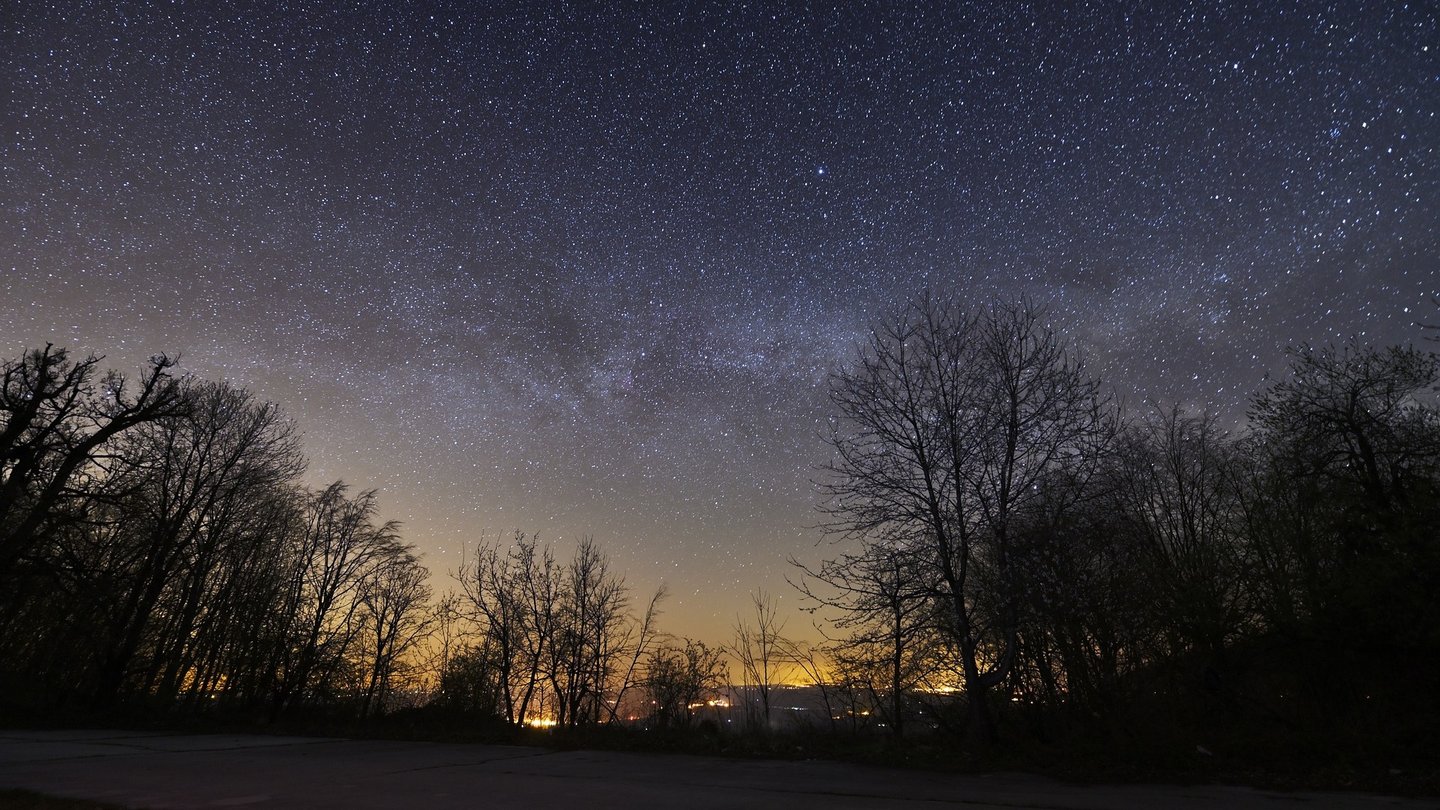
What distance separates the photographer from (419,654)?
25250mm

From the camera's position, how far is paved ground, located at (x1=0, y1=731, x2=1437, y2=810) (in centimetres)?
703

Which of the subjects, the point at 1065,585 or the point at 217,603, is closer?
the point at 1065,585

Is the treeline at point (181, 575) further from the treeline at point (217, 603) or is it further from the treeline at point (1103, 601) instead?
the treeline at point (1103, 601)

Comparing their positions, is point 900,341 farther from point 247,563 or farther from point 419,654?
point 247,563

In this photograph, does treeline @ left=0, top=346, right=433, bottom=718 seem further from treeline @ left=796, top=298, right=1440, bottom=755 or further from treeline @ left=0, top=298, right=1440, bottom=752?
treeline @ left=796, top=298, right=1440, bottom=755

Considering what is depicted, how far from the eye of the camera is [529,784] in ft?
28.2

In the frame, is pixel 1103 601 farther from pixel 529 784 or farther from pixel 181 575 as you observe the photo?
pixel 181 575

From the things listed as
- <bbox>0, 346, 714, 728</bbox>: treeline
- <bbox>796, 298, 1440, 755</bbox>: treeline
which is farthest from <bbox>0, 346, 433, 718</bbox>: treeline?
<bbox>796, 298, 1440, 755</bbox>: treeline

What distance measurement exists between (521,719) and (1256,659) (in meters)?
18.0

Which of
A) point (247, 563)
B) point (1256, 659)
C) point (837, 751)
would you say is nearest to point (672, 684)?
point (837, 751)

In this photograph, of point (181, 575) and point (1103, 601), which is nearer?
point (1103, 601)

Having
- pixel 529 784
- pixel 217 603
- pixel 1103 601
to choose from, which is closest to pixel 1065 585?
pixel 1103 601

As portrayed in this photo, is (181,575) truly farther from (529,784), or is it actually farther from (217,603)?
(529,784)

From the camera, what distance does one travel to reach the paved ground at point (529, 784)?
703 centimetres
